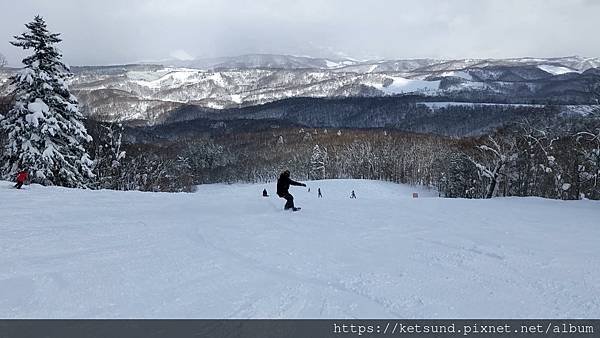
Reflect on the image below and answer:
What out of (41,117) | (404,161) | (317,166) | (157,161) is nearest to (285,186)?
(41,117)

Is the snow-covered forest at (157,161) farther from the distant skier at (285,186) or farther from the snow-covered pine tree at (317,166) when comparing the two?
the distant skier at (285,186)

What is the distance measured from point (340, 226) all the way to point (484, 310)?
6004mm

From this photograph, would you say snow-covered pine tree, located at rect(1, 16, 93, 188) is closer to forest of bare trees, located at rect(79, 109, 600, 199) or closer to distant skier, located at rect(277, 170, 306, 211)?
forest of bare trees, located at rect(79, 109, 600, 199)

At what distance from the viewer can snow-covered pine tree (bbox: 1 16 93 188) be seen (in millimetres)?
20797

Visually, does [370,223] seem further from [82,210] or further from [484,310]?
[82,210]

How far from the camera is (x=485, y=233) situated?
10.3m

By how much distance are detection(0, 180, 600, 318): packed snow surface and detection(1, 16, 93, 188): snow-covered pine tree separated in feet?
27.5

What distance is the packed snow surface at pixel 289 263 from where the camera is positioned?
18.1 ft

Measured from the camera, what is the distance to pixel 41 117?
67.5ft

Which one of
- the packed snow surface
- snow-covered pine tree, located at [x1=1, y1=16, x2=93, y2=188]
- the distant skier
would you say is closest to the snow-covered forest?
snow-covered pine tree, located at [x1=1, y1=16, x2=93, y2=188]

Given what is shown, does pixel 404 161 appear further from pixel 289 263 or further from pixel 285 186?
pixel 289 263
